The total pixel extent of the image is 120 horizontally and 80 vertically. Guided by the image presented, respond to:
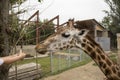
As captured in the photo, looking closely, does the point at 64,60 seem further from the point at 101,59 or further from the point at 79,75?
the point at 101,59

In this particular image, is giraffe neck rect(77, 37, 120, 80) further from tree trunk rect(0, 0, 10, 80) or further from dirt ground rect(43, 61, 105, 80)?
dirt ground rect(43, 61, 105, 80)

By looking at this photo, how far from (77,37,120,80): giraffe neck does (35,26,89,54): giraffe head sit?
0.17m

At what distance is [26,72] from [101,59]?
20.9 ft

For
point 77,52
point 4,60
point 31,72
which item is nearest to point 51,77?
point 31,72

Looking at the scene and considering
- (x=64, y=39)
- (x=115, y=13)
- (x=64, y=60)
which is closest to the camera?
(x=64, y=39)

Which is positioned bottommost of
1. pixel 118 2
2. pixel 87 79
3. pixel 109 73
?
pixel 87 79

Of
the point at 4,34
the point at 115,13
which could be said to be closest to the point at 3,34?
the point at 4,34

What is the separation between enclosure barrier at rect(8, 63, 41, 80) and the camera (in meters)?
9.97

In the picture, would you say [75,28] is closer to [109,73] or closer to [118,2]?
[109,73]

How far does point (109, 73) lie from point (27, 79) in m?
6.30

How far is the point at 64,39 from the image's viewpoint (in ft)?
15.1

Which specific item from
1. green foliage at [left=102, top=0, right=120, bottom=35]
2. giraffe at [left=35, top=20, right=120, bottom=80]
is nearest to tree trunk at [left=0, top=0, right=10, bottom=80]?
giraffe at [left=35, top=20, right=120, bottom=80]

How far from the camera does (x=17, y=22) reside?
4.59m

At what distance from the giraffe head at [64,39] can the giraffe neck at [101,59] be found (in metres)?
0.17
